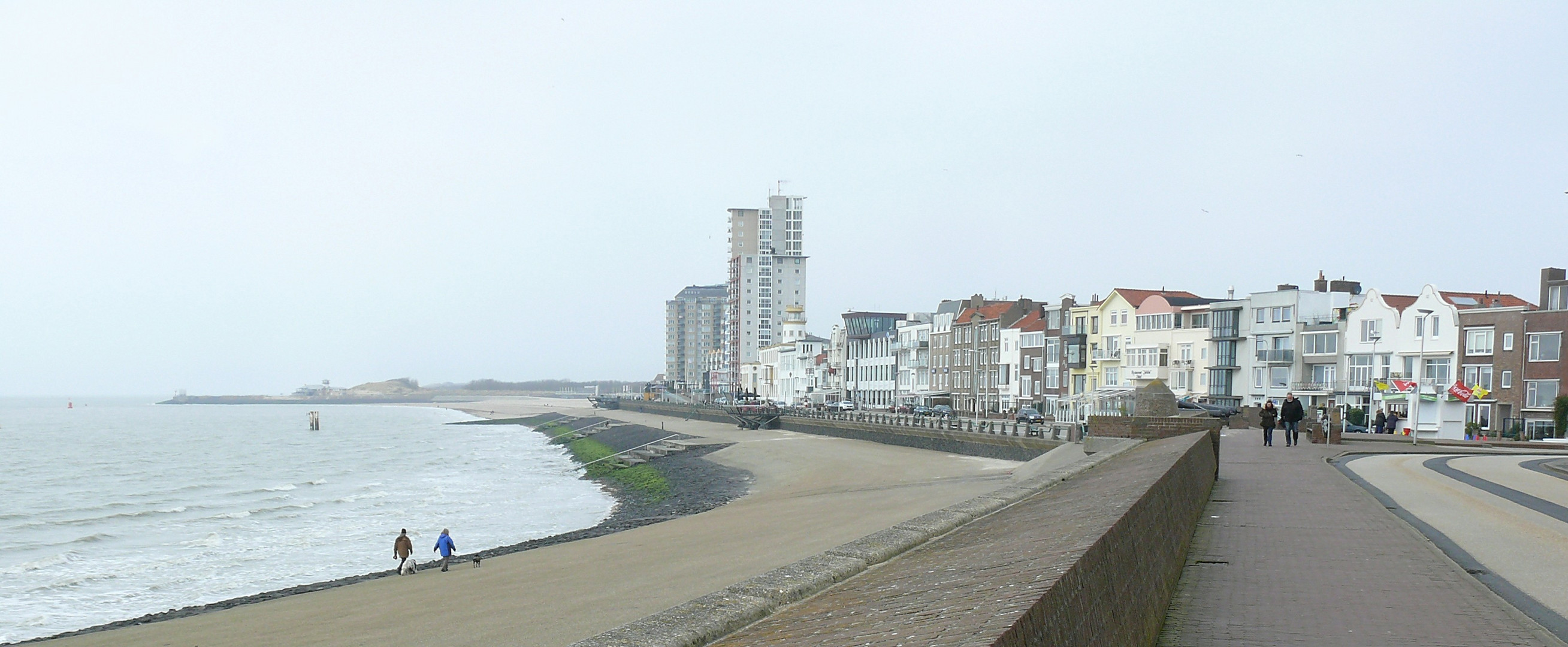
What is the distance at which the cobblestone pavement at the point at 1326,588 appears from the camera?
306 inches

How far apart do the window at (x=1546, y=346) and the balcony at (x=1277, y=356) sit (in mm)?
14542

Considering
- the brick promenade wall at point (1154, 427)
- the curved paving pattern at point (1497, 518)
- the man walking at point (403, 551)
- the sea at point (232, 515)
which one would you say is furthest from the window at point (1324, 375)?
the man walking at point (403, 551)

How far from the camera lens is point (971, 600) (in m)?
4.51

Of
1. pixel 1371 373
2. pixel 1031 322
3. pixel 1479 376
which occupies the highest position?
pixel 1031 322

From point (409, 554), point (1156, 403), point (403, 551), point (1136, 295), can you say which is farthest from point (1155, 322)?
point (403, 551)

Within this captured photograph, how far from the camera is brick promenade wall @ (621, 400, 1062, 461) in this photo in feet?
164

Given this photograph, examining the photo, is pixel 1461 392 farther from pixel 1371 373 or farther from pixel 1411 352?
pixel 1371 373

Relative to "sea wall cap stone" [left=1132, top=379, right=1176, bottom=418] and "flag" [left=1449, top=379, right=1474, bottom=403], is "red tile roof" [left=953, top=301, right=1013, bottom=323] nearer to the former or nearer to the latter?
"flag" [left=1449, top=379, right=1474, bottom=403]

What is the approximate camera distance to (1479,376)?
191 ft

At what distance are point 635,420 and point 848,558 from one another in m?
113

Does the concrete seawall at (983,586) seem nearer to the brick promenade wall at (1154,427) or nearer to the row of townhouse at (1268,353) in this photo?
the brick promenade wall at (1154,427)

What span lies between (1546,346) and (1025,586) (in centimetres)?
6174

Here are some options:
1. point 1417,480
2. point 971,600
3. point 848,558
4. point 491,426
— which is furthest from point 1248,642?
point 491,426

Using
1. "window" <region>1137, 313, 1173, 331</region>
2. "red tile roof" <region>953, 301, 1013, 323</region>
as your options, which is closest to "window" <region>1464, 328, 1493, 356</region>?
"window" <region>1137, 313, 1173, 331</region>
